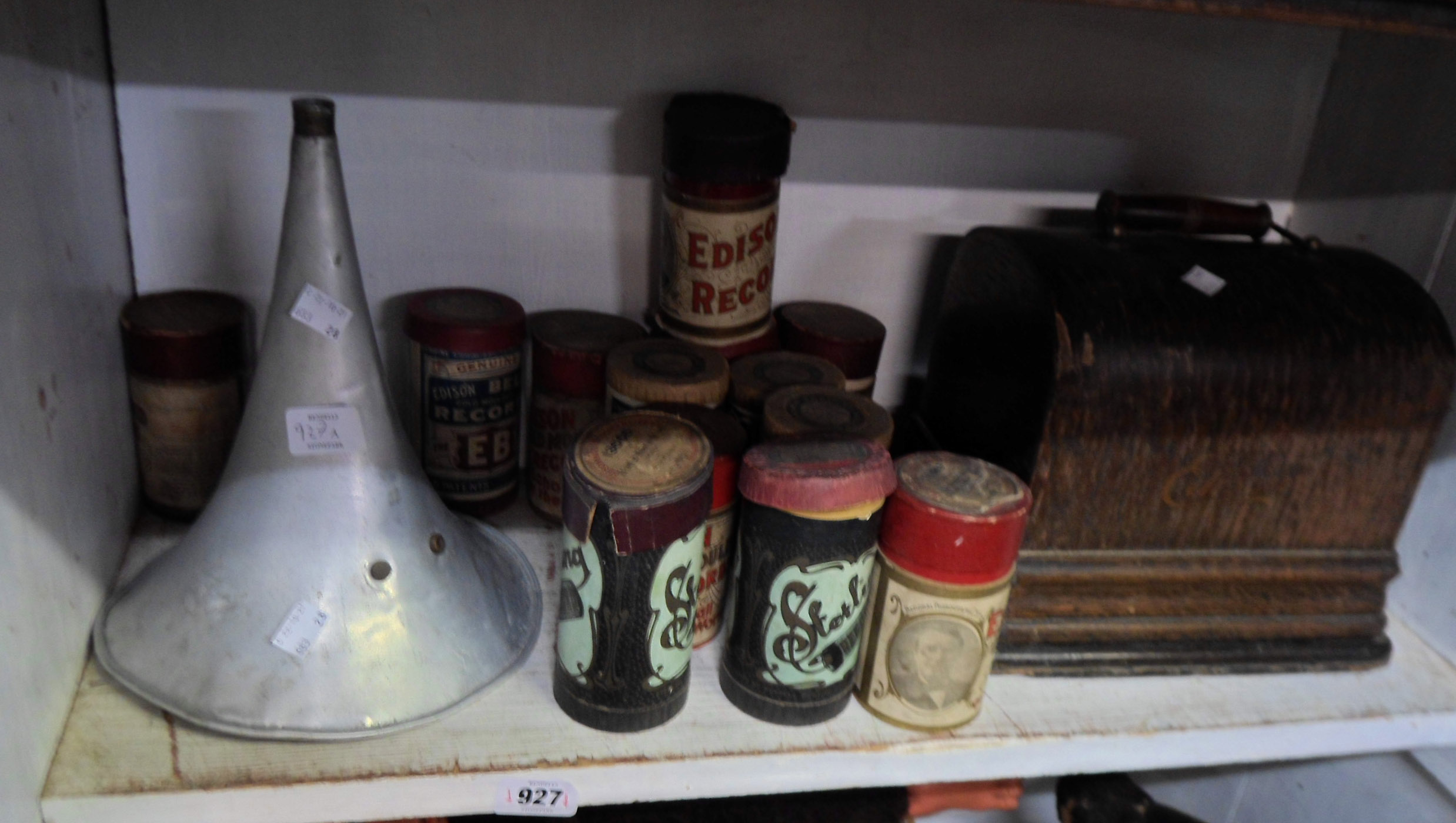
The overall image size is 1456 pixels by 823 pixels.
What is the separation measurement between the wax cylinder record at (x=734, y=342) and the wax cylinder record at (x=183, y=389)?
339 millimetres

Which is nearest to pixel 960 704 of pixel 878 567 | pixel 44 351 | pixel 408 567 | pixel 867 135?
pixel 878 567

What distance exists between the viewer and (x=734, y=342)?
86 cm

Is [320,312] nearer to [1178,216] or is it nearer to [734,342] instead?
[734,342]

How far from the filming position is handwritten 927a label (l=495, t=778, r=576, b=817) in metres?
0.67

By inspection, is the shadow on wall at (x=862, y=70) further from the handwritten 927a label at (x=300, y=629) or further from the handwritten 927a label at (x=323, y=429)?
the handwritten 927a label at (x=300, y=629)

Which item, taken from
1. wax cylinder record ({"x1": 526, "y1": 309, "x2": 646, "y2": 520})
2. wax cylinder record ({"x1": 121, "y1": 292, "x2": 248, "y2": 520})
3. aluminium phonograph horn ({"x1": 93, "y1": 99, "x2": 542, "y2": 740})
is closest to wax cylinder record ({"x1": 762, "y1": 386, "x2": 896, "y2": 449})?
wax cylinder record ({"x1": 526, "y1": 309, "x2": 646, "y2": 520})

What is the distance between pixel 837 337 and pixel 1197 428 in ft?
0.94

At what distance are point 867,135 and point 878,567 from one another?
0.42 metres

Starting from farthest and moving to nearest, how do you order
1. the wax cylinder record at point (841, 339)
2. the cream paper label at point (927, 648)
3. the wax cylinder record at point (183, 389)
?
the wax cylinder record at point (841, 339) → the wax cylinder record at point (183, 389) → the cream paper label at point (927, 648)

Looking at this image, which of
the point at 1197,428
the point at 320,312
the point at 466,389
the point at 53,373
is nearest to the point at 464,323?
the point at 466,389

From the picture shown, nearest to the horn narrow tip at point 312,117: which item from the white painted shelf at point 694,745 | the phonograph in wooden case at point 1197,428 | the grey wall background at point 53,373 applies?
the grey wall background at point 53,373

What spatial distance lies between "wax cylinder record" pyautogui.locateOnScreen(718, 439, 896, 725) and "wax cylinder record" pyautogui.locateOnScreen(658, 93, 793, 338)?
0.19 m

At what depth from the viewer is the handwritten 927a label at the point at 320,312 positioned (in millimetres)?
656

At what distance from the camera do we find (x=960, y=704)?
28.9 inches
